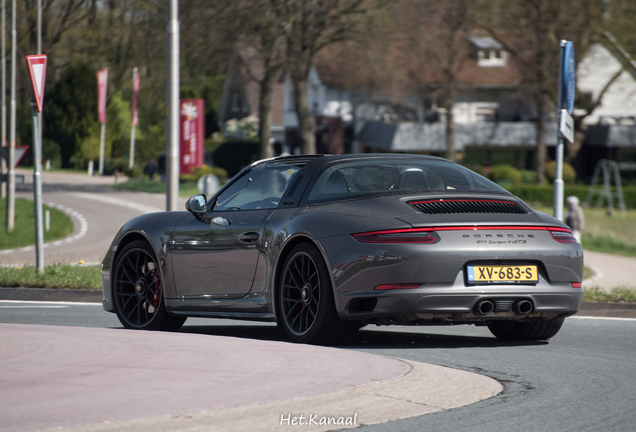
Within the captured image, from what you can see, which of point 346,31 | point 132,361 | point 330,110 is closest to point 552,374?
point 132,361

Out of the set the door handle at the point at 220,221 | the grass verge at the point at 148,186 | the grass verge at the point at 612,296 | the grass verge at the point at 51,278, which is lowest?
the grass verge at the point at 148,186

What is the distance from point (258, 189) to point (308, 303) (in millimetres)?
1369

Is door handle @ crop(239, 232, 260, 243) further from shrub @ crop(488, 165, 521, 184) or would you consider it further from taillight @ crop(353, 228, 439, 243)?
shrub @ crop(488, 165, 521, 184)

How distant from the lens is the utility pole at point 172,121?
49.2ft

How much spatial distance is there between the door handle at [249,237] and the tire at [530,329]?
2.04 m

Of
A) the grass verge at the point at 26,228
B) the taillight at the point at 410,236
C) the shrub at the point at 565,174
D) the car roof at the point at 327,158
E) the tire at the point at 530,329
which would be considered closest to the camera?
the taillight at the point at 410,236

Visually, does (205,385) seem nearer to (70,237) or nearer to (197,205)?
(197,205)

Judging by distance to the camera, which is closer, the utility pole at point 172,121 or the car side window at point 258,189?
the car side window at point 258,189

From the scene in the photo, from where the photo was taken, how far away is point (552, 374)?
611 centimetres

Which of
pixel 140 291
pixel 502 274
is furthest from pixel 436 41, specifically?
pixel 502 274

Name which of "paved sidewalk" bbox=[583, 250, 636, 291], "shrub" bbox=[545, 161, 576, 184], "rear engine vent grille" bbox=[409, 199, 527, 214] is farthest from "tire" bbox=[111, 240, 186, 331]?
"shrub" bbox=[545, 161, 576, 184]

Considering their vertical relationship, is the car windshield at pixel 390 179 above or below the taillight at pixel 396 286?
above

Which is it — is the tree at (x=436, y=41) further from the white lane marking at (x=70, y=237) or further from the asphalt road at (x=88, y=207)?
the white lane marking at (x=70, y=237)

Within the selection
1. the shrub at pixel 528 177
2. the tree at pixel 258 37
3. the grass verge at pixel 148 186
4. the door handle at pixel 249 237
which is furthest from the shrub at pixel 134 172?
the door handle at pixel 249 237
